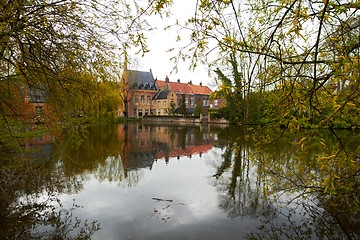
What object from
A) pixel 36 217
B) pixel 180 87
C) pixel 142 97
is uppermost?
pixel 180 87

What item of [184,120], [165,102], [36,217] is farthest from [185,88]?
[36,217]

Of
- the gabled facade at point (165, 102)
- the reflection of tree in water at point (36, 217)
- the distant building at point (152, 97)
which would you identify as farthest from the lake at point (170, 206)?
the gabled facade at point (165, 102)

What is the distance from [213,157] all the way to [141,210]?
661cm

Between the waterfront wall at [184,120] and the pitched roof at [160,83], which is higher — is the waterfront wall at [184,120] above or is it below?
below

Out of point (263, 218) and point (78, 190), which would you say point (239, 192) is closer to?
point (263, 218)

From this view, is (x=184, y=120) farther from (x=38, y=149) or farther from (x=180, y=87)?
(x=38, y=149)

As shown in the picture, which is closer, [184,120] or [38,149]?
[38,149]

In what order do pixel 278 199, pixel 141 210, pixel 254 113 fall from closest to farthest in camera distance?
pixel 141 210 → pixel 278 199 → pixel 254 113

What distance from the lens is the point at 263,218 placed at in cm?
500

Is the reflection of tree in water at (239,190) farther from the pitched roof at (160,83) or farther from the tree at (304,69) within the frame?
the pitched roof at (160,83)

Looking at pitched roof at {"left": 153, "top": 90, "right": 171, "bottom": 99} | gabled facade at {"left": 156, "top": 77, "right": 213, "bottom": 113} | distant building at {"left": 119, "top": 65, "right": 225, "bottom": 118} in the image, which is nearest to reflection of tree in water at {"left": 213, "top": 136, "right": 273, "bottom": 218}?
distant building at {"left": 119, "top": 65, "right": 225, "bottom": 118}

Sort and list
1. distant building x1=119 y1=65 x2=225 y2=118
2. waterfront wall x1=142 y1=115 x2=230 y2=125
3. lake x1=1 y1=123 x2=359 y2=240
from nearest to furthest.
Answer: lake x1=1 y1=123 x2=359 y2=240, waterfront wall x1=142 y1=115 x2=230 y2=125, distant building x1=119 y1=65 x2=225 y2=118

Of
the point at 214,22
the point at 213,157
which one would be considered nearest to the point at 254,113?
the point at 213,157

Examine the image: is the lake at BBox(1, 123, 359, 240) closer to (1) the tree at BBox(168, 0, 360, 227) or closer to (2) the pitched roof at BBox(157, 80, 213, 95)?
(1) the tree at BBox(168, 0, 360, 227)
